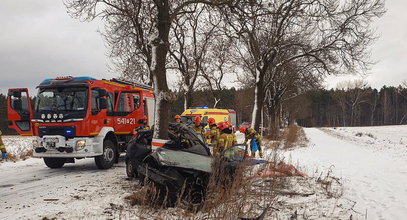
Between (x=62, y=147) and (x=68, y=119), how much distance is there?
0.79 meters

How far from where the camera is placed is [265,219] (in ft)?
15.3

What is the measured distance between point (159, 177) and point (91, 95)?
4983 mm

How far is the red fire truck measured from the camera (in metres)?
8.61

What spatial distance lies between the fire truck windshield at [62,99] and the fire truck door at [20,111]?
0.32 metres

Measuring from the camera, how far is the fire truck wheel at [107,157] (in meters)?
9.38

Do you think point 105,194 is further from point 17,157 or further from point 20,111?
point 17,157

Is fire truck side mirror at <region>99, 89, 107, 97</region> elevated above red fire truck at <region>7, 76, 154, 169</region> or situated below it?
above

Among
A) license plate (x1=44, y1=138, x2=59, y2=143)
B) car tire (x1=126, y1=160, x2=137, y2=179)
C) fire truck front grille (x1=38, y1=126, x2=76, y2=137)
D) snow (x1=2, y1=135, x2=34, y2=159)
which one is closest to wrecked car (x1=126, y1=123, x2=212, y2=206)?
car tire (x1=126, y1=160, x2=137, y2=179)

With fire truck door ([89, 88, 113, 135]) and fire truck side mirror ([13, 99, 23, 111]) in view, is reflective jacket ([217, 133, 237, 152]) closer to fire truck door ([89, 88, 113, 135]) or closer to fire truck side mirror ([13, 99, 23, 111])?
fire truck door ([89, 88, 113, 135])

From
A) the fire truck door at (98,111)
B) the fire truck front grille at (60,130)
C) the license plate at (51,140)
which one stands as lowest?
the license plate at (51,140)

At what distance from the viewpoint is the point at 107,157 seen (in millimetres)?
9625

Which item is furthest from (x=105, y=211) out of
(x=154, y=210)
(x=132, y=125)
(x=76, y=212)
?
(x=132, y=125)

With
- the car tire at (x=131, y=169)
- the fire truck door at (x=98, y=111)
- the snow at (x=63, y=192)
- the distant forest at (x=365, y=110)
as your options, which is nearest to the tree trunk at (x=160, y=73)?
the car tire at (x=131, y=169)

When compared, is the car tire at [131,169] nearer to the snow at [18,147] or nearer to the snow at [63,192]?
the snow at [63,192]
